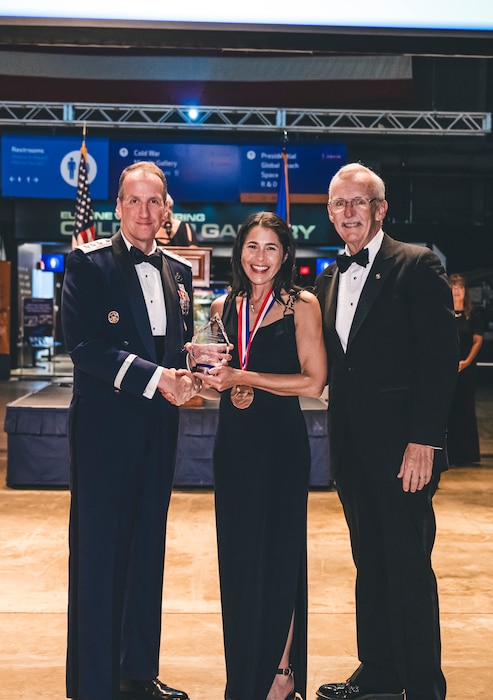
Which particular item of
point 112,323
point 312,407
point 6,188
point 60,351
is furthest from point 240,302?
point 60,351

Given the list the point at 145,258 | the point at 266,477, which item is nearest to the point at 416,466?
the point at 266,477

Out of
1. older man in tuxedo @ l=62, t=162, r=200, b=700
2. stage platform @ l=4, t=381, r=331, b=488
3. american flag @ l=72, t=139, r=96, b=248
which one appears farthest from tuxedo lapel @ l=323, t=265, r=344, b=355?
american flag @ l=72, t=139, r=96, b=248

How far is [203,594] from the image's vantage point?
12.1 feet

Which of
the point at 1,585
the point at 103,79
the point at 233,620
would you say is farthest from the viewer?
the point at 103,79

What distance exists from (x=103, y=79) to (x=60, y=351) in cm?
1011

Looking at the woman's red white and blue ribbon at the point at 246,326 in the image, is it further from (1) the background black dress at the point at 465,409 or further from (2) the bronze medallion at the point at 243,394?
(1) the background black dress at the point at 465,409

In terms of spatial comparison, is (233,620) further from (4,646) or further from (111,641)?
(4,646)

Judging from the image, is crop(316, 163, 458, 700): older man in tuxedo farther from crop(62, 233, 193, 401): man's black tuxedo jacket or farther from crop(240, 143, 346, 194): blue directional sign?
crop(240, 143, 346, 194): blue directional sign

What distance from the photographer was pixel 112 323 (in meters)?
2.44

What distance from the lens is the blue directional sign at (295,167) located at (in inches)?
456

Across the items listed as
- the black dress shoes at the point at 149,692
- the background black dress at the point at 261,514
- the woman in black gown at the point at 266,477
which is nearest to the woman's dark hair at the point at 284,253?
the woman in black gown at the point at 266,477

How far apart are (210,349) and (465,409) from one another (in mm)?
5062

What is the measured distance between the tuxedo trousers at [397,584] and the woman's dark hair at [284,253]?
54 centimetres

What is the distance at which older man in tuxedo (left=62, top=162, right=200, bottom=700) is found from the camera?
240 cm
